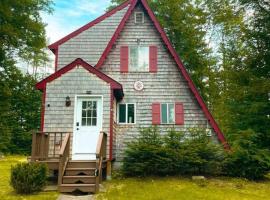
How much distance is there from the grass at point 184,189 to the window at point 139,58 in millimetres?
5250

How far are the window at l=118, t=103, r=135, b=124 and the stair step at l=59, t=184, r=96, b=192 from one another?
4.85m

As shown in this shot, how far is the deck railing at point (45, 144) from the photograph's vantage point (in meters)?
10.2

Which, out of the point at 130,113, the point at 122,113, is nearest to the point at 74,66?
the point at 122,113

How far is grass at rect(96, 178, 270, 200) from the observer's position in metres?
9.23

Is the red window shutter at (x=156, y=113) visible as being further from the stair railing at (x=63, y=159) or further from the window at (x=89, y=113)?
the stair railing at (x=63, y=159)

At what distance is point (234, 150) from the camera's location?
1203 cm

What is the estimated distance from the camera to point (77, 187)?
929cm

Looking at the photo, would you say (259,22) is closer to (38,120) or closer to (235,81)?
(235,81)

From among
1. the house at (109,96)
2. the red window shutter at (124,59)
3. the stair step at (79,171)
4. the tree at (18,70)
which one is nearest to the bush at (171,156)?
the house at (109,96)

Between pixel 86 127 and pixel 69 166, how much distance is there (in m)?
2.05

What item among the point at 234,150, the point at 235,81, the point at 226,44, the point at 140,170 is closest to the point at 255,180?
the point at 234,150

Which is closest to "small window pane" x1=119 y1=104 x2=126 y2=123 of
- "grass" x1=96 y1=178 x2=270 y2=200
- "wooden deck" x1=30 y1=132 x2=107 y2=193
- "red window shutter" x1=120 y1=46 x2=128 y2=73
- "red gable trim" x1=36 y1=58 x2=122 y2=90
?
"red window shutter" x1=120 y1=46 x2=128 y2=73

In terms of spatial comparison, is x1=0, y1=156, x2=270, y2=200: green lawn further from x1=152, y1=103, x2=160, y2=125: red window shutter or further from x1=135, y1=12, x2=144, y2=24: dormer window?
x1=135, y1=12, x2=144, y2=24: dormer window

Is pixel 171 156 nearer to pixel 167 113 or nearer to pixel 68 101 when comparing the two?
pixel 167 113
